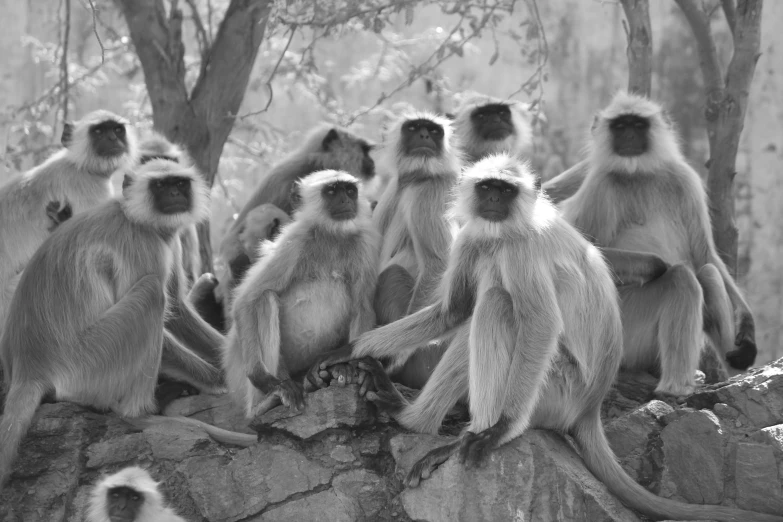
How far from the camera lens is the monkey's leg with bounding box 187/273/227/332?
6.39 meters

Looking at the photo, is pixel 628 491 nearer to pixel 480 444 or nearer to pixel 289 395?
pixel 480 444

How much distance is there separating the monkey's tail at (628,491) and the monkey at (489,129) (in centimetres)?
212

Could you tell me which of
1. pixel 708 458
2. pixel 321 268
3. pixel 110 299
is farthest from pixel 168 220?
pixel 708 458

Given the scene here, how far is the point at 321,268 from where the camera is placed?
4988mm

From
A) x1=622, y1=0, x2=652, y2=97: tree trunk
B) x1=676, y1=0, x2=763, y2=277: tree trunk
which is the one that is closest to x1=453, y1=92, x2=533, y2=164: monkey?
x1=622, y1=0, x2=652, y2=97: tree trunk

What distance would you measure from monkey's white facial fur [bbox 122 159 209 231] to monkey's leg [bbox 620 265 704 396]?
2.01 meters

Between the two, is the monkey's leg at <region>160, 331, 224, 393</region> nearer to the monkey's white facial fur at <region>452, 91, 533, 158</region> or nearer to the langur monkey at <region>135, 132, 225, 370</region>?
the langur monkey at <region>135, 132, 225, 370</region>

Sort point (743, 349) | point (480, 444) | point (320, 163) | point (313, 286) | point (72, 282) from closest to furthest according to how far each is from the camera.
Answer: point (480, 444) < point (313, 286) < point (72, 282) < point (743, 349) < point (320, 163)

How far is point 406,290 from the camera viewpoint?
5176mm

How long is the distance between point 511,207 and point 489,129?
201 cm

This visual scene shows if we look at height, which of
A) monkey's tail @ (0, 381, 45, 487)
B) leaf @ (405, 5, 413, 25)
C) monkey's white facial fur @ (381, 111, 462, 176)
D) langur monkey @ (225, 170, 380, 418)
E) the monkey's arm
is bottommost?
monkey's tail @ (0, 381, 45, 487)

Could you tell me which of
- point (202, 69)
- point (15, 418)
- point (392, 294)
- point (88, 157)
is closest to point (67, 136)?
point (88, 157)

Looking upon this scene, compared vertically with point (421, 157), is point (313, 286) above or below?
below

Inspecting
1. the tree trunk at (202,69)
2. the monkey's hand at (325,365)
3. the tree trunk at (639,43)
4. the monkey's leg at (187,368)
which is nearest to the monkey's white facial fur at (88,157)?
the tree trunk at (202,69)
